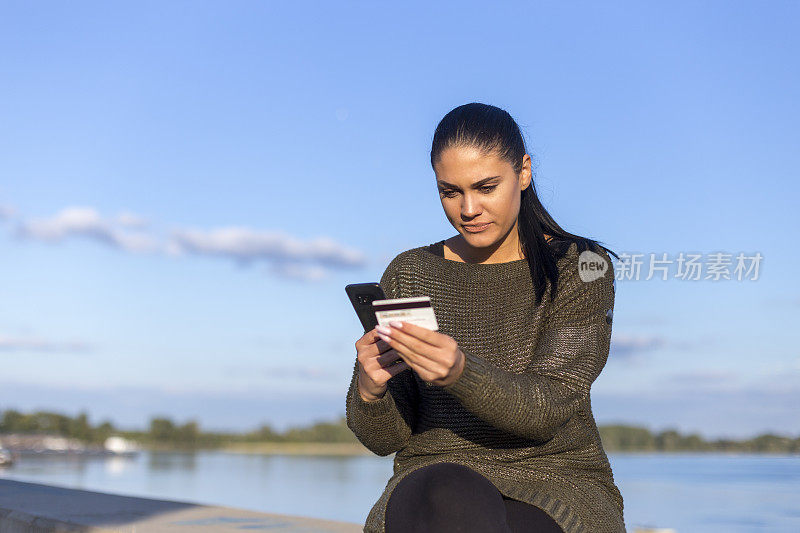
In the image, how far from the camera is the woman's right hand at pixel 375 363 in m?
1.84

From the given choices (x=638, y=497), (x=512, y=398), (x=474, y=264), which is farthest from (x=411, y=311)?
(x=638, y=497)

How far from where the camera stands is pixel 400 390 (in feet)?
6.92

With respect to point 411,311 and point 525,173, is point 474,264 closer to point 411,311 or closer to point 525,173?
point 525,173

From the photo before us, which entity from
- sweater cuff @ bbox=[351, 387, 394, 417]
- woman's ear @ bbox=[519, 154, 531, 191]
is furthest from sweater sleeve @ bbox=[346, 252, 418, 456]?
woman's ear @ bbox=[519, 154, 531, 191]

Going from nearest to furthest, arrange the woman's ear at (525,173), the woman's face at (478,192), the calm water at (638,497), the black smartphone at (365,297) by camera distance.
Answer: the black smartphone at (365,297)
the woman's face at (478,192)
the woman's ear at (525,173)
the calm water at (638,497)

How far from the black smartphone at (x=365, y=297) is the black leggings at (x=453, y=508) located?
362 millimetres

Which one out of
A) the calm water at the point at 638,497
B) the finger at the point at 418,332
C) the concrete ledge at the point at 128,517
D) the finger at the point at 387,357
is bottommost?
the calm water at the point at 638,497

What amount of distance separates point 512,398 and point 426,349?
262mm

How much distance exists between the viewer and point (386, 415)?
6.59ft

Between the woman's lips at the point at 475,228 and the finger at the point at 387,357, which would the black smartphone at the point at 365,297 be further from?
the woman's lips at the point at 475,228

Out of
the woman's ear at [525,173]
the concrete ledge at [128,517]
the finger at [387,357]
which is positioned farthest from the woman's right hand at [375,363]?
the concrete ledge at [128,517]

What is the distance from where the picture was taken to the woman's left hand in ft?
5.16

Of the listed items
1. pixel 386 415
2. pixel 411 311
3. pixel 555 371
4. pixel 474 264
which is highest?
pixel 474 264

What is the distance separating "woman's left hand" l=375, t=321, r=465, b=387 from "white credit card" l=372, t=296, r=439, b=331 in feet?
0.04
